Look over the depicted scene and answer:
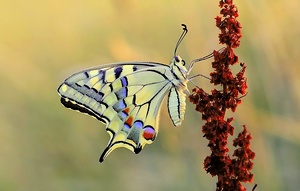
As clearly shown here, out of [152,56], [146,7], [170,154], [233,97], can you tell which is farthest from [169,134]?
[233,97]

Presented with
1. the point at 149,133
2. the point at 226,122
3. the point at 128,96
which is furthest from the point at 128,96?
the point at 226,122

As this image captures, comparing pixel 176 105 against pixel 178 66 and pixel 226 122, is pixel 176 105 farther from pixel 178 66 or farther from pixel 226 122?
pixel 226 122

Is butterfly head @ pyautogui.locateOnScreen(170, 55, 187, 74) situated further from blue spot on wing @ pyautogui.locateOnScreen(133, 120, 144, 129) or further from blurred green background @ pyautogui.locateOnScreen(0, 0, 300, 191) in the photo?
blurred green background @ pyautogui.locateOnScreen(0, 0, 300, 191)

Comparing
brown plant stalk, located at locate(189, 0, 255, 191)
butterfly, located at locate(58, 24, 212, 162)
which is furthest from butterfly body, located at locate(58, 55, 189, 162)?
brown plant stalk, located at locate(189, 0, 255, 191)

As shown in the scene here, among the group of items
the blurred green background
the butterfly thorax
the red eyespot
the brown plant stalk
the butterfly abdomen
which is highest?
the blurred green background

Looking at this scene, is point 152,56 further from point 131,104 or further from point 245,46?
point 131,104
